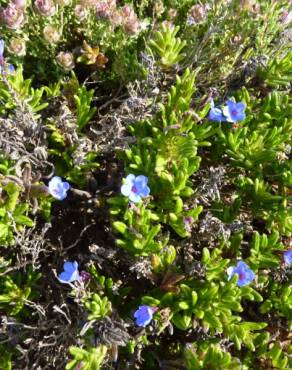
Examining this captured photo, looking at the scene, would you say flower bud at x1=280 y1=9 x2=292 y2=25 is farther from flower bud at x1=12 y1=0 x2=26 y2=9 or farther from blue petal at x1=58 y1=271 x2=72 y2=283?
blue petal at x1=58 y1=271 x2=72 y2=283

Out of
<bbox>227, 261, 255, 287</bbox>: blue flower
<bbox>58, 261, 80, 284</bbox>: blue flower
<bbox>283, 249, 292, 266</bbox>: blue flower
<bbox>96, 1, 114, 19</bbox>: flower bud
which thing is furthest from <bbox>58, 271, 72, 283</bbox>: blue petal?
<bbox>96, 1, 114, 19</bbox>: flower bud

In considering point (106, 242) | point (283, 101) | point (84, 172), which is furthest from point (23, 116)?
point (283, 101)

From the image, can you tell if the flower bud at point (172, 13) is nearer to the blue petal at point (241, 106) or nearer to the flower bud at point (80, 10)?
the flower bud at point (80, 10)

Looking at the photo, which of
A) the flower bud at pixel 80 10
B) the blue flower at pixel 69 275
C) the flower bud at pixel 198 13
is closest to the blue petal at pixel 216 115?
the flower bud at pixel 198 13

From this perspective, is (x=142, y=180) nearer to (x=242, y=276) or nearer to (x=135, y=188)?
(x=135, y=188)

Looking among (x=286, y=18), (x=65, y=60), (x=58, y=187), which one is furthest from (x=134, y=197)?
(x=286, y=18)
